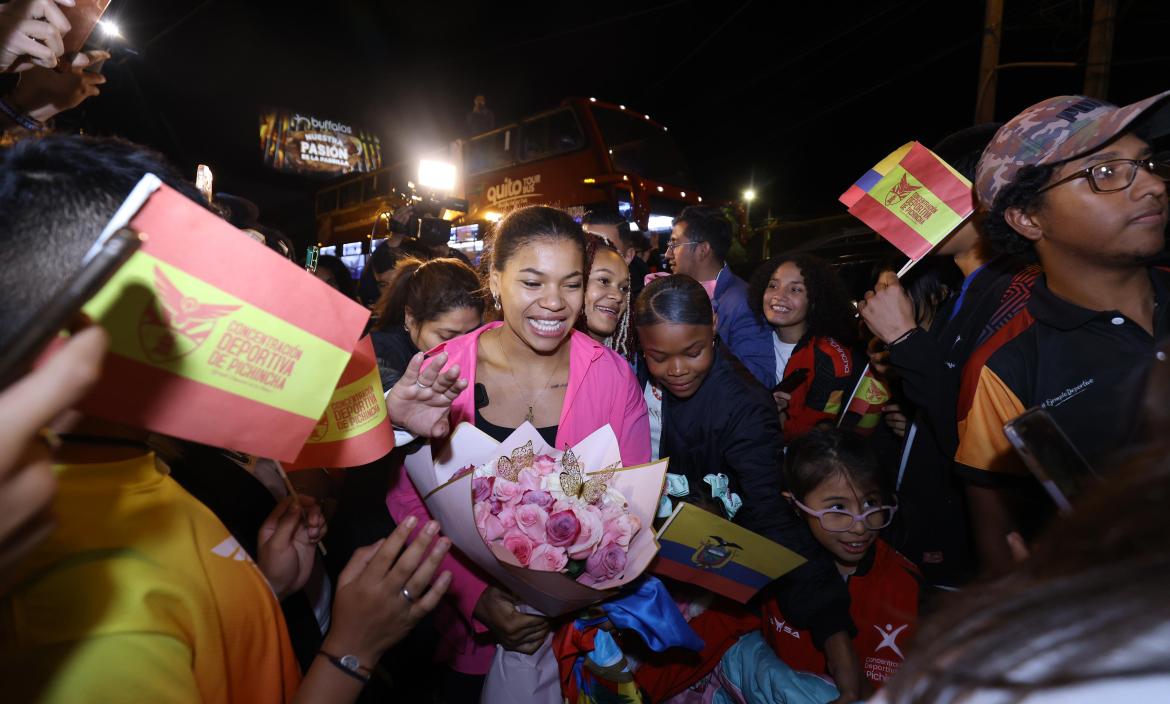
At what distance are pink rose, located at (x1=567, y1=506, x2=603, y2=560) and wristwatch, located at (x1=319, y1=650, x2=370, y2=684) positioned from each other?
2.01 feet

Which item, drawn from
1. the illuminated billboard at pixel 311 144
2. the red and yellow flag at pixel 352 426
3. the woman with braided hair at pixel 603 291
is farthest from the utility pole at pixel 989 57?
the illuminated billboard at pixel 311 144

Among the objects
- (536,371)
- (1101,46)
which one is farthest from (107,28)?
(1101,46)

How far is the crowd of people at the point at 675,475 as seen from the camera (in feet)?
1.98

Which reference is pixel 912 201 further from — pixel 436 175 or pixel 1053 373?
pixel 436 175

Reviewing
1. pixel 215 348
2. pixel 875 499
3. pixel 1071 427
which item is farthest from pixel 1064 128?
pixel 215 348

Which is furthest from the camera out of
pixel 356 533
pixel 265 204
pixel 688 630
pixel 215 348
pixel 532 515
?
pixel 265 204

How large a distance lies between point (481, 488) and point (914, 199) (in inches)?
87.0

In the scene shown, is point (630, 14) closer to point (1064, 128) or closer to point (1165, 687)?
point (1064, 128)

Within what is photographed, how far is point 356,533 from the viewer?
2.72m

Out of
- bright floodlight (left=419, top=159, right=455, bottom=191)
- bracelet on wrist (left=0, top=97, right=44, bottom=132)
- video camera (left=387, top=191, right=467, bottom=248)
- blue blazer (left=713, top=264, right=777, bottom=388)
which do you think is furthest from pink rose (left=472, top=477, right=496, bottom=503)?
bright floodlight (left=419, top=159, right=455, bottom=191)

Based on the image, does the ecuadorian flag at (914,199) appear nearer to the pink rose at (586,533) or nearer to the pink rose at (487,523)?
the pink rose at (586,533)

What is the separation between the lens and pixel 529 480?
1778 millimetres

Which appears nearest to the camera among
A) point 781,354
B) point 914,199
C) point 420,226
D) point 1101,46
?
point 914,199

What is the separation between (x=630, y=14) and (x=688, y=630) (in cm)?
1362
